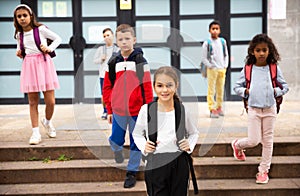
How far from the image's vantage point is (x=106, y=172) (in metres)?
4.98

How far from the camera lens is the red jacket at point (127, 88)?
4234 millimetres

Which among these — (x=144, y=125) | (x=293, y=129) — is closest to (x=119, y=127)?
(x=144, y=125)

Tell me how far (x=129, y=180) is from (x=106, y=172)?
38 centimetres

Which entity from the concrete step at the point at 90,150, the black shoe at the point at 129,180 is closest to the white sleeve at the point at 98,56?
the concrete step at the point at 90,150

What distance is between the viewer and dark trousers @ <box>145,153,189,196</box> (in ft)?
11.5

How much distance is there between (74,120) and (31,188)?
107 inches

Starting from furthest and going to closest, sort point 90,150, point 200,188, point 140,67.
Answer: point 90,150, point 200,188, point 140,67

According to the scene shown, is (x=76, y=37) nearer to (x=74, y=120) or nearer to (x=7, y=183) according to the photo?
(x=74, y=120)

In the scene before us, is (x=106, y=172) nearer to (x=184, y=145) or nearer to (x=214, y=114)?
(x=184, y=145)

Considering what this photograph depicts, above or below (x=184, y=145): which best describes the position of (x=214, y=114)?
below

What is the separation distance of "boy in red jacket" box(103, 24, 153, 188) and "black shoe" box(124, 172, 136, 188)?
163mm

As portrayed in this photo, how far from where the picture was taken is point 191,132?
11.6ft

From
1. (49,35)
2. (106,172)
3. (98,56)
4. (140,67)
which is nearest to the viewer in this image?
(140,67)

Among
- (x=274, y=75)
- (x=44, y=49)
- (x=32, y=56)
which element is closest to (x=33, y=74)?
(x=32, y=56)
